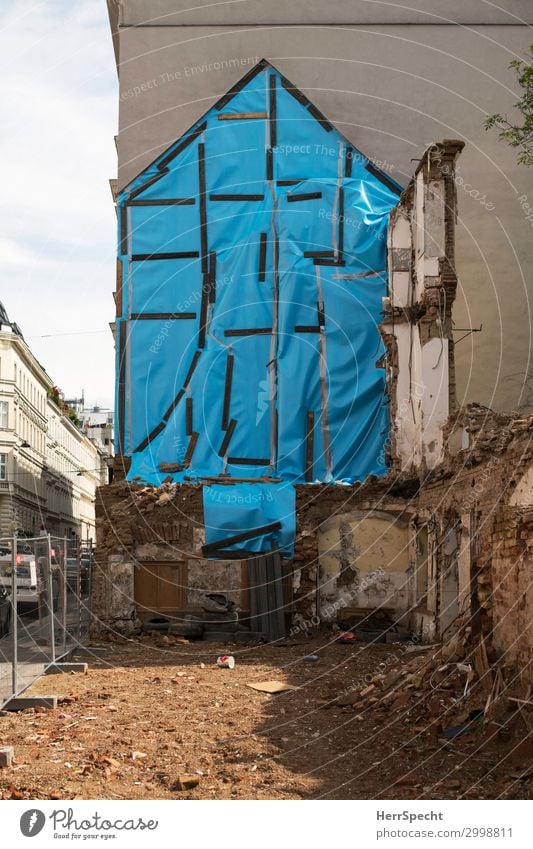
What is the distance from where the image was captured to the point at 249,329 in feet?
88.3

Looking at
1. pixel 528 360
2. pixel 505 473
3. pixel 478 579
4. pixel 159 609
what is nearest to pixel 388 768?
pixel 478 579

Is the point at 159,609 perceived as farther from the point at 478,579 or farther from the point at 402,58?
the point at 402,58

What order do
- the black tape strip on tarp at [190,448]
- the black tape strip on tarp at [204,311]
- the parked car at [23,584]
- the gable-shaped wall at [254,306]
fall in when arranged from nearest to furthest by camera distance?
the parked car at [23,584]
the black tape strip on tarp at [190,448]
the gable-shaped wall at [254,306]
the black tape strip on tarp at [204,311]

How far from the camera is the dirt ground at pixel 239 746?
9500mm

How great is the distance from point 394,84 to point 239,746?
81.7ft

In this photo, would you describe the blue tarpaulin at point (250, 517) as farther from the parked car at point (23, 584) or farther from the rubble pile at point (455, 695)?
the rubble pile at point (455, 695)

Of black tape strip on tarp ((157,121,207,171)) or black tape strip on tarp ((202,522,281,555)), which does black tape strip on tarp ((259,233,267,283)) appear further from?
black tape strip on tarp ((202,522,281,555))

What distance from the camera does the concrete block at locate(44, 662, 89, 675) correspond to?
688 inches

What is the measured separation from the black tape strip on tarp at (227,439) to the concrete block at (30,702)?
12495 mm

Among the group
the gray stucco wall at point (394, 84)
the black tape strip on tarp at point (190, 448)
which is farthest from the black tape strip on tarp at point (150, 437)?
the gray stucco wall at point (394, 84)

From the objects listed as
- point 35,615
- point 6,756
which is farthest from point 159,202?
point 6,756

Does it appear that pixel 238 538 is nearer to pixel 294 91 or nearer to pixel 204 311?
pixel 204 311

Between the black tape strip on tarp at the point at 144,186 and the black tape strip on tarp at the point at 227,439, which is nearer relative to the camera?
the black tape strip on tarp at the point at 227,439

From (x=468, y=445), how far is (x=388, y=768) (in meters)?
9.71
